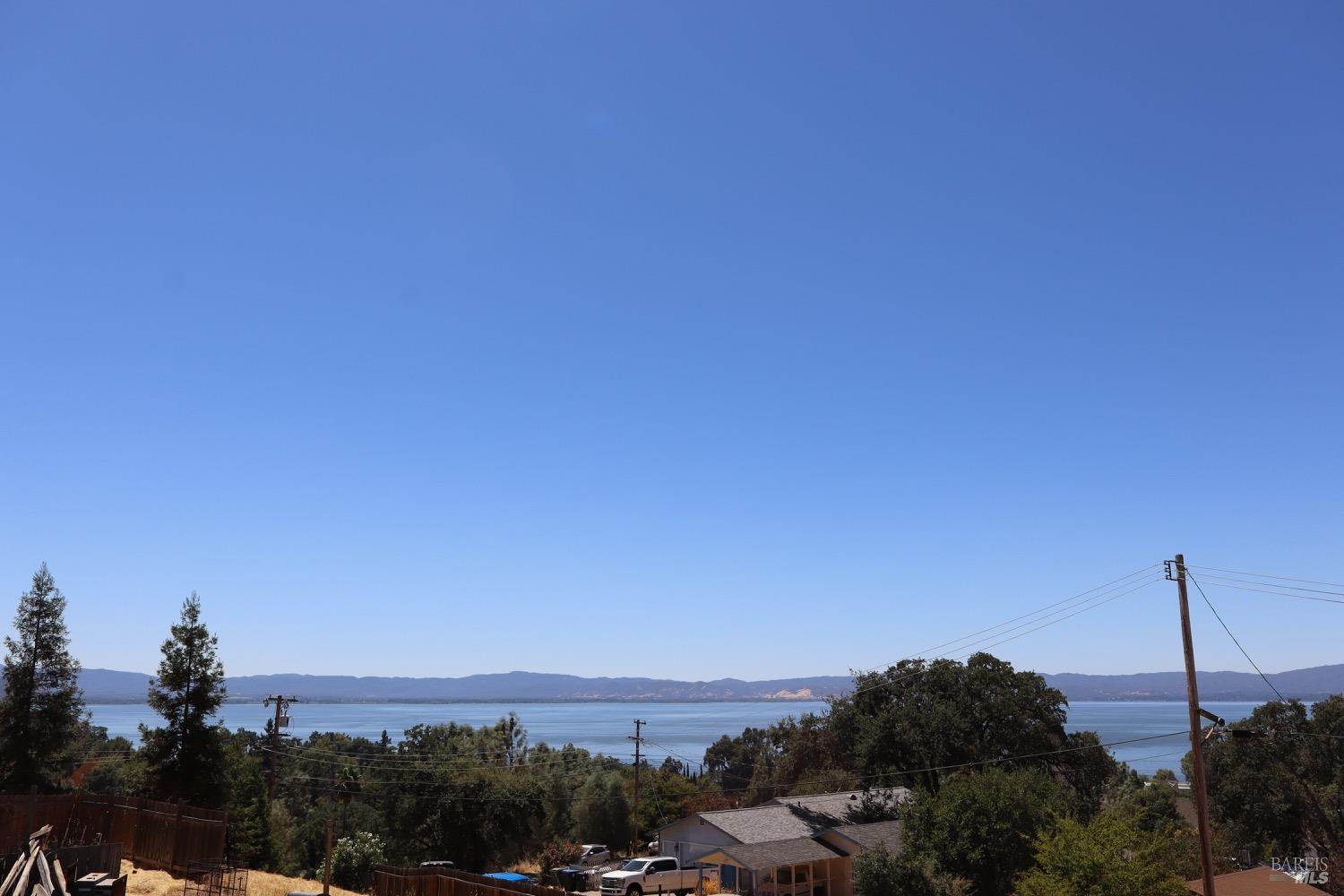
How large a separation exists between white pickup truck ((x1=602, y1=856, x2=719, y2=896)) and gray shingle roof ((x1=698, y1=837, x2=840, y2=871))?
4.57 ft

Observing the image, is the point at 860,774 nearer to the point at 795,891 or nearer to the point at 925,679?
the point at 925,679

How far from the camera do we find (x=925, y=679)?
62.6 metres

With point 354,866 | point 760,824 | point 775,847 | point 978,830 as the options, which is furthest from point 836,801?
point 354,866

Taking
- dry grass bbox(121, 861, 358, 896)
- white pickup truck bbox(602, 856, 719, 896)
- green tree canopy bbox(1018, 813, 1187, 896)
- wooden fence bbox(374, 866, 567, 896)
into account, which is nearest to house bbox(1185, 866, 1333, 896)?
green tree canopy bbox(1018, 813, 1187, 896)

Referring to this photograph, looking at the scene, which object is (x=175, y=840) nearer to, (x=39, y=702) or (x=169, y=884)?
(x=169, y=884)

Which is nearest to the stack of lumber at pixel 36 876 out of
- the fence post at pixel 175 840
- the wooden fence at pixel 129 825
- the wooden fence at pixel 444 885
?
the wooden fence at pixel 444 885

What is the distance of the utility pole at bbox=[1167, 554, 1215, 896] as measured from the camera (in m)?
23.5

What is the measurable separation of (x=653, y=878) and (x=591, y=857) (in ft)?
67.4

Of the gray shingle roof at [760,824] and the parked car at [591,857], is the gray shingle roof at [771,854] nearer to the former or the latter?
the gray shingle roof at [760,824]

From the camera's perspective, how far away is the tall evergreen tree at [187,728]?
42250 millimetres

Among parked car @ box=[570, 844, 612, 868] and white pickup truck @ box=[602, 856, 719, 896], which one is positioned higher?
white pickup truck @ box=[602, 856, 719, 896]

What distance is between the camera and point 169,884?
25453 millimetres

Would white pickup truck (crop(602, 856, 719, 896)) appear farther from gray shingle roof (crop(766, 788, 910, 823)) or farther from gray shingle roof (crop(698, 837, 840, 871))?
gray shingle roof (crop(766, 788, 910, 823))

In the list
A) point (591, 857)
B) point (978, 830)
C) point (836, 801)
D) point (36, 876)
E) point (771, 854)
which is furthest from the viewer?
point (591, 857)
